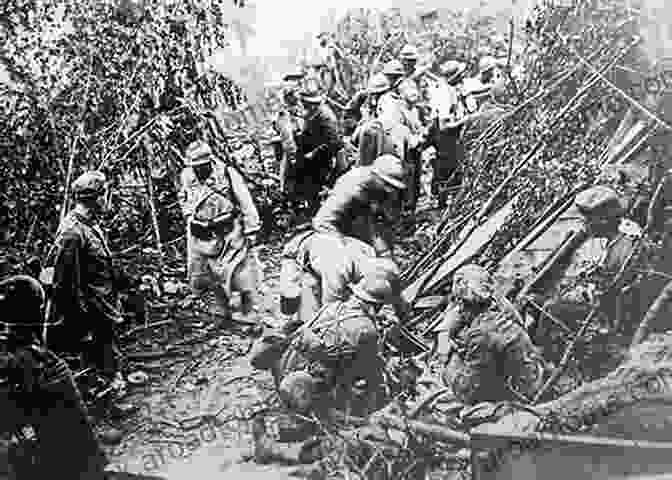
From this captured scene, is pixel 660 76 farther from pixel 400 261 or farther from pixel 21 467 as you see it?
pixel 21 467

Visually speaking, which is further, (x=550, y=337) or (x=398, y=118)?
(x=398, y=118)

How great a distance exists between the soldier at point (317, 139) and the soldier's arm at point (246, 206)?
0.51 metres

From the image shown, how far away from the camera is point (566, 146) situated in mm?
4598

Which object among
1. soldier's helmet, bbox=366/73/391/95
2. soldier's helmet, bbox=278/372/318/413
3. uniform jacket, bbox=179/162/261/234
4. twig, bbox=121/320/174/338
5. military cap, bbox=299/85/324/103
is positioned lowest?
soldier's helmet, bbox=278/372/318/413

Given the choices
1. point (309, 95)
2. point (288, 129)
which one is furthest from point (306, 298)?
point (309, 95)

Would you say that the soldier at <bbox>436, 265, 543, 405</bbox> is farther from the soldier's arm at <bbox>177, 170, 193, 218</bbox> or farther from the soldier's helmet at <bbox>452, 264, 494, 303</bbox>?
the soldier's arm at <bbox>177, 170, 193, 218</bbox>

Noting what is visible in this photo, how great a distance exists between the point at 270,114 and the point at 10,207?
1.83 metres

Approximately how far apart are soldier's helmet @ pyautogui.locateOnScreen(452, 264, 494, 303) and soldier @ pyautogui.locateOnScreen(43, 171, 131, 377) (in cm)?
202

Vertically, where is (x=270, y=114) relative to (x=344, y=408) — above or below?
above

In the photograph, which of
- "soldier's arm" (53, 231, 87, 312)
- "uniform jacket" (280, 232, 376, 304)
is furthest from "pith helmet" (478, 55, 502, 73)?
"soldier's arm" (53, 231, 87, 312)

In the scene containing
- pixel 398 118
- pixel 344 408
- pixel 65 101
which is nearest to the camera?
pixel 344 408

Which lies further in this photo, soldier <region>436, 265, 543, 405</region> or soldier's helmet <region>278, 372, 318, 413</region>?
soldier's helmet <region>278, 372, 318, 413</region>

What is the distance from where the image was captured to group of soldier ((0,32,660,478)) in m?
3.94

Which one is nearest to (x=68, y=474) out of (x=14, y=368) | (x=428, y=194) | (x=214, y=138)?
(x=14, y=368)
